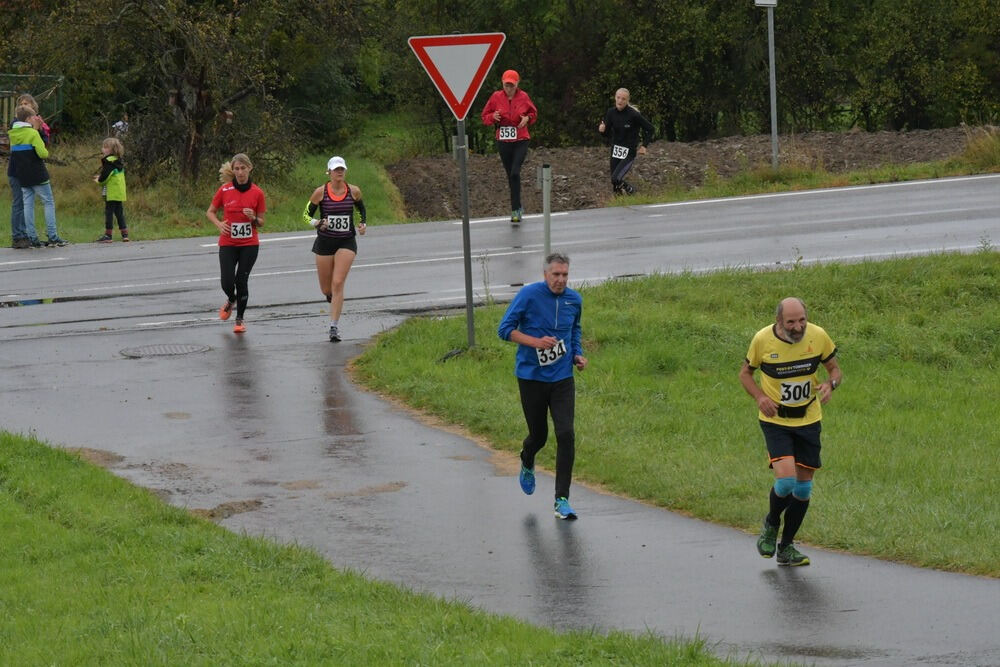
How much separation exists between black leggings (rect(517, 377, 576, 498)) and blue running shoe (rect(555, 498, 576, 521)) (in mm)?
39

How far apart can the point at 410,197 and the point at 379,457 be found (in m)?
19.8

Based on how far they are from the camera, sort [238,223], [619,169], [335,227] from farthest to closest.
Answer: [619,169] < [238,223] < [335,227]

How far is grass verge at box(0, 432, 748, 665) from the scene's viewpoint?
22.5 feet

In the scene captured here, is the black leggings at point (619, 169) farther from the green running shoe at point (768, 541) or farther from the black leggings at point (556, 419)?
the green running shoe at point (768, 541)

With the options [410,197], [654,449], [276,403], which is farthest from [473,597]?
[410,197]

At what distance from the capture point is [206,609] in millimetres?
7547

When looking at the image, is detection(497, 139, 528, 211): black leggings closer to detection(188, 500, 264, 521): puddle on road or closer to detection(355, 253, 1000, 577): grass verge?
detection(355, 253, 1000, 577): grass verge

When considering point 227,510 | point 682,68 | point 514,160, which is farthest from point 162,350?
point 682,68

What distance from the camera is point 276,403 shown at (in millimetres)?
13273

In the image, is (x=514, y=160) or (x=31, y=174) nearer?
(x=31, y=174)

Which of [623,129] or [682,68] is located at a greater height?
[682,68]

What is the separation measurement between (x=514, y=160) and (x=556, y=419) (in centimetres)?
1324

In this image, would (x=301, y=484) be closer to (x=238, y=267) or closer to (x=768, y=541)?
(x=768, y=541)

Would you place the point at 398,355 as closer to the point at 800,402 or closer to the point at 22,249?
the point at 800,402
